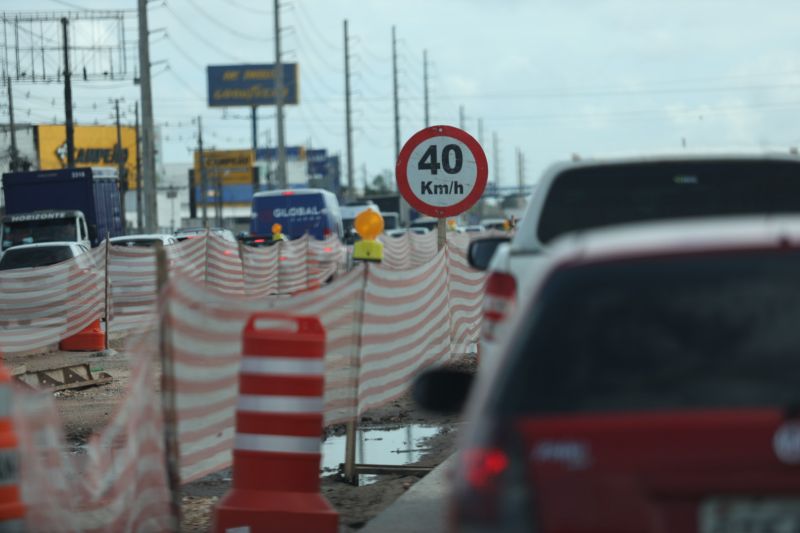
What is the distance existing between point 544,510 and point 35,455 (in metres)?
3.11

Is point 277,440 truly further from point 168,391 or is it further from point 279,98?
point 279,98

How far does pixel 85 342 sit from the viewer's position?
72.7ft

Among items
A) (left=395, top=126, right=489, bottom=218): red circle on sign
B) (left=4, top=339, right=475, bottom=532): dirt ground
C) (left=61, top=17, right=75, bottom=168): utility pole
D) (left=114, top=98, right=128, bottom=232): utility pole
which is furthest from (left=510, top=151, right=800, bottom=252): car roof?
(left=61, top=17, right=75, bottom=168): utility pole

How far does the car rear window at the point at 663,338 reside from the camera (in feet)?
12.7

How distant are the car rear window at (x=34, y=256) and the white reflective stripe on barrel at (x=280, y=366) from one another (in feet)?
68.4

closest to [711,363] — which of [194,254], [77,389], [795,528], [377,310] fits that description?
[795,528]

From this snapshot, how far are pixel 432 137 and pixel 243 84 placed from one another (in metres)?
137

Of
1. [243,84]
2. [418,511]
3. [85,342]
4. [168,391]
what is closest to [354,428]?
[418,511]

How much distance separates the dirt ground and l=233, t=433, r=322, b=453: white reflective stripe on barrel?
1.10 meters

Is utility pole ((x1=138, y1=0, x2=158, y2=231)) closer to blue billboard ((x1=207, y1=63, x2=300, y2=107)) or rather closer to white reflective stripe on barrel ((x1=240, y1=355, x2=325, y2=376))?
white reflective stripe on barrel ((x1=240, y1=355, x2=325, y2=376))

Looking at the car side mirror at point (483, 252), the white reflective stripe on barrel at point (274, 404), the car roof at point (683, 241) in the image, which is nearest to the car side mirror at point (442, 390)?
the car roof at point (683, 241)

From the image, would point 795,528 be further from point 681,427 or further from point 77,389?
point 77,389

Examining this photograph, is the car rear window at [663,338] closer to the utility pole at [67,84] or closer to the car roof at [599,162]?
the car roof at [599,162]

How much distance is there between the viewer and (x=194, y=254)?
28.5 metres
